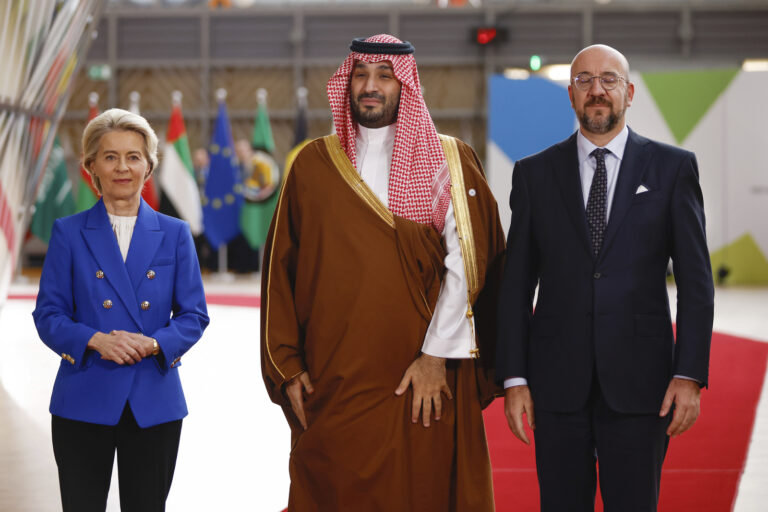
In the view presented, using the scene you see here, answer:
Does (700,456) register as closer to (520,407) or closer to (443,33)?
(520,407)

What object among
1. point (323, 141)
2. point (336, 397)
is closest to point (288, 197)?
point (323, 141)

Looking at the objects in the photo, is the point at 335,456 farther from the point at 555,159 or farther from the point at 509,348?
the point at 555,159

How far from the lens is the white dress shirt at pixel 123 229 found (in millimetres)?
2298

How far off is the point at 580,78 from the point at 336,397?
1.03m

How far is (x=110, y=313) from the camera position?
2.22 m

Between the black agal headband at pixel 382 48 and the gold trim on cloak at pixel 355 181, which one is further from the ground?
the black agal headband at pixel 382 48

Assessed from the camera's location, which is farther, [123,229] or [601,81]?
[123,229]

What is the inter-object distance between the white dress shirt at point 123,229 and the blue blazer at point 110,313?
0.10 feet

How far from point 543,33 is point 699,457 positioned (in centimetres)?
1293

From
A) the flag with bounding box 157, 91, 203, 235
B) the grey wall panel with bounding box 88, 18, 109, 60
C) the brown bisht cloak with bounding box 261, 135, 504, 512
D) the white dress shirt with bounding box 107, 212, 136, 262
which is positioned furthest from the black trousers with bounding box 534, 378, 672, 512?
the grey wall panel with bounding box 88, 18, 109, 60

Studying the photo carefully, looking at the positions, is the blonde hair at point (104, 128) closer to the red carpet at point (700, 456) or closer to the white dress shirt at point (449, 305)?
the white dress shirt at point (449, 305)

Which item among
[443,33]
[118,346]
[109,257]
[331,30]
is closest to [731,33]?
[443,33]

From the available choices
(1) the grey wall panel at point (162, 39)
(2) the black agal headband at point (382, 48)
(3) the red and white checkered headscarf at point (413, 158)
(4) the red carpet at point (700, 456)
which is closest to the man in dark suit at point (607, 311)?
(3) the red and white checkered headscarf at point (413, 158)

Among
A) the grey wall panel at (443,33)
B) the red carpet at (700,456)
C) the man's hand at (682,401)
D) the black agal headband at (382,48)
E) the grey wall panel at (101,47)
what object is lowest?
the red carpet at (700,456)
